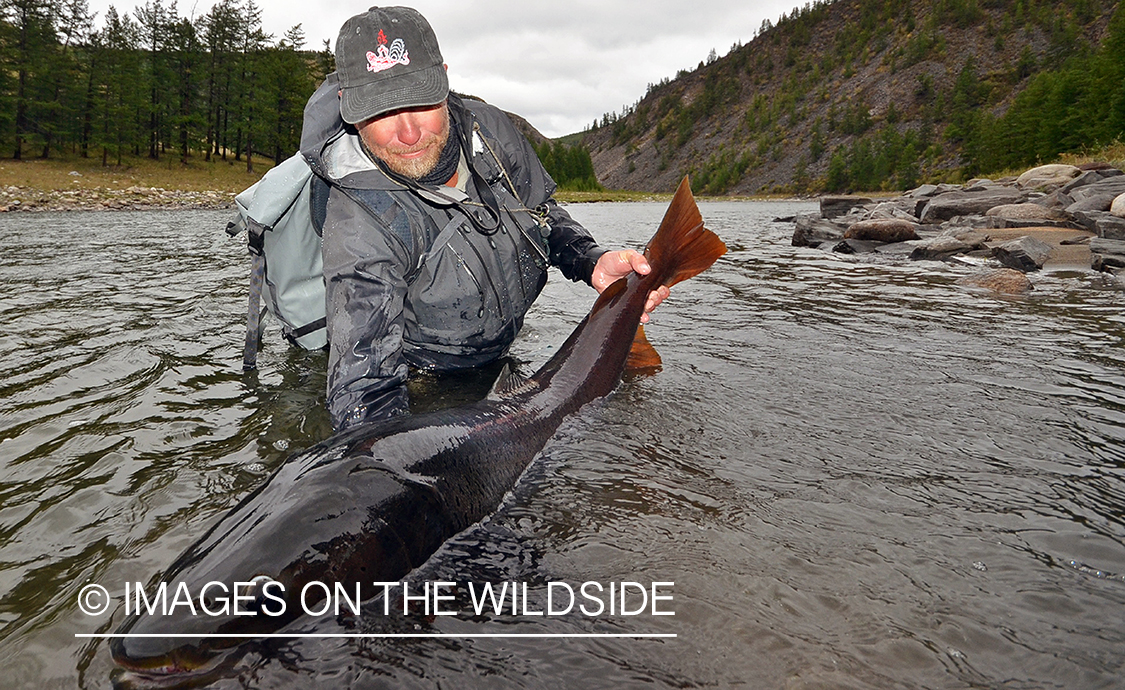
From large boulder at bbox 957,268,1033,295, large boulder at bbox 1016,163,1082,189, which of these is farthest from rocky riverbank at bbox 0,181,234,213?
large boulder at bbox 1016,163,1082,189

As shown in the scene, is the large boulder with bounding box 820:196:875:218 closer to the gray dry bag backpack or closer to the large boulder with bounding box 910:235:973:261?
the large boulder with bounding box 910:235:973:261

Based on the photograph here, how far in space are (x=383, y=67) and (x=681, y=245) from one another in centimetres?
200

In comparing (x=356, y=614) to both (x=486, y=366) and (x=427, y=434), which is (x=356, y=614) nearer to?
(x=427, y=434)

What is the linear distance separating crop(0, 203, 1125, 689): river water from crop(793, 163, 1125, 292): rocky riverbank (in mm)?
3670

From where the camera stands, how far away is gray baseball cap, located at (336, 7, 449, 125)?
128 inches

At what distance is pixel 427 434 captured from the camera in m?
2.50

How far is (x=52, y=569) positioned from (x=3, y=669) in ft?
1.92

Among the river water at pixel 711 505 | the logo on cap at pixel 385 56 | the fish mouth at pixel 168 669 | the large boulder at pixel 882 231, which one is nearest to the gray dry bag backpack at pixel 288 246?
the river water at pixel 711 505

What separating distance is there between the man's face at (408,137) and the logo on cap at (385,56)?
24cm

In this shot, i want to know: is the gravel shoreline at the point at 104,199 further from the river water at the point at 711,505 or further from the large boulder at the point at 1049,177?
the large boulder at the point at 1049,177

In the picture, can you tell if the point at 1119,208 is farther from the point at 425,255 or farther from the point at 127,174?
the point at 127,174

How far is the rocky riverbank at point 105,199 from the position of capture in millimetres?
24609

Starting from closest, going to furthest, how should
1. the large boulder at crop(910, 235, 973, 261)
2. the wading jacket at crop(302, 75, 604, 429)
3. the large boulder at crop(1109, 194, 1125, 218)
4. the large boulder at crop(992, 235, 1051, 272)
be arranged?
the wading jacket at crop(302, 75, 604, 429) → the large boulder at crop(992, 235, 1051, 272) → the large boulder at crop(1109, 194, 1125, 218) → the large boulder at crop(910, 235, 973, 261)

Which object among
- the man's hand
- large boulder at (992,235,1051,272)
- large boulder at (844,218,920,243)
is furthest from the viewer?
large boulder at (844,218,920,243)
